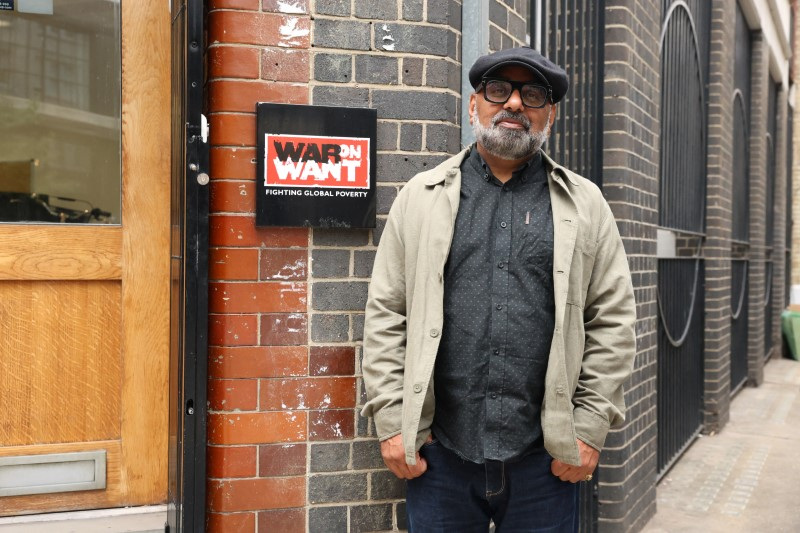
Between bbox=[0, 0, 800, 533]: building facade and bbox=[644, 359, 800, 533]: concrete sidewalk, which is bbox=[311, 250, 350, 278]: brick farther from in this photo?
bbox=[644, 359, 800, 533]: concrete sidewalk

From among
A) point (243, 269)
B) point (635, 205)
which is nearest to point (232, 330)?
point (243, 269)

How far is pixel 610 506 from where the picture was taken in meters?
4.27

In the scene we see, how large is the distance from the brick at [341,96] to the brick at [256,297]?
65 cm

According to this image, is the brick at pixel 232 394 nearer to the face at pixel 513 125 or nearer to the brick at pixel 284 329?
the brick at pixel 284 329

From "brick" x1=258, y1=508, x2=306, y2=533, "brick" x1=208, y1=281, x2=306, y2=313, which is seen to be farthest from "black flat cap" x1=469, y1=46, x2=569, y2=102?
"brick" x1=258, y1=508, x2=306, y2=533

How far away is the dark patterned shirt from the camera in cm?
223

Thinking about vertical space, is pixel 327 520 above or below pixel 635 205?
below

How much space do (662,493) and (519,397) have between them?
3672 millimetres

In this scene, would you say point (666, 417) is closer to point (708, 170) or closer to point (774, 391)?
point (708, 170)

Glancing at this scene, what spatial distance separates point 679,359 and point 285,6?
15.5ft

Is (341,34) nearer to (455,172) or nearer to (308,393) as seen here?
(455,172)

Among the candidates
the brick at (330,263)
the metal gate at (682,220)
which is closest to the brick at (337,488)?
the brick at (330,263)

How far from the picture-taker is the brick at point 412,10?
272cm

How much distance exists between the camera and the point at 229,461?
8.49 feet
